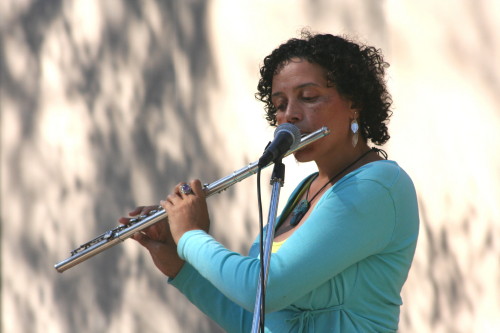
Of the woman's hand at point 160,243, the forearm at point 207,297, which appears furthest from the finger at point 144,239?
the forearm at point 207,297

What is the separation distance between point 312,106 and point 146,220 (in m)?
0.60

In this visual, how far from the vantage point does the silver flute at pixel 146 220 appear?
2270 millimetres

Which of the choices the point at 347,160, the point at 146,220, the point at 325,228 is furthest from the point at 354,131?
the point at 146,220

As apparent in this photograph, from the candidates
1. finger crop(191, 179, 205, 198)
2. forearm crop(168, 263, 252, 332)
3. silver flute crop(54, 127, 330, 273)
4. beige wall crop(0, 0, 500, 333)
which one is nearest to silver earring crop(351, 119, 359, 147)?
silver flute crop(54, 127, 330, 273)

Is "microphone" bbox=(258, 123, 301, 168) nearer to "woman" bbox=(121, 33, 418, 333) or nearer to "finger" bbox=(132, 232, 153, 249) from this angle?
"woman" bbox=(121, 33, 418, 333)

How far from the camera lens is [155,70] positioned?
410 centimetres

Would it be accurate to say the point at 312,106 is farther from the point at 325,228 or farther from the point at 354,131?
the point at 325,228

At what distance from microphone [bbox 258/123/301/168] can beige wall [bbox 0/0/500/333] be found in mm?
1196

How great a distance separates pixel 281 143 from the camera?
202cm

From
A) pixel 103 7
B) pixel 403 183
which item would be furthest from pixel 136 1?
pixel 403 183

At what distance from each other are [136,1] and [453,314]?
6.99ft

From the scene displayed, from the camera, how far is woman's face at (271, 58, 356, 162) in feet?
7.56

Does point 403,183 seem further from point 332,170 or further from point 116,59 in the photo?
point 116,59

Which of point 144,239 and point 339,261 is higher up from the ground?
point 144,239
